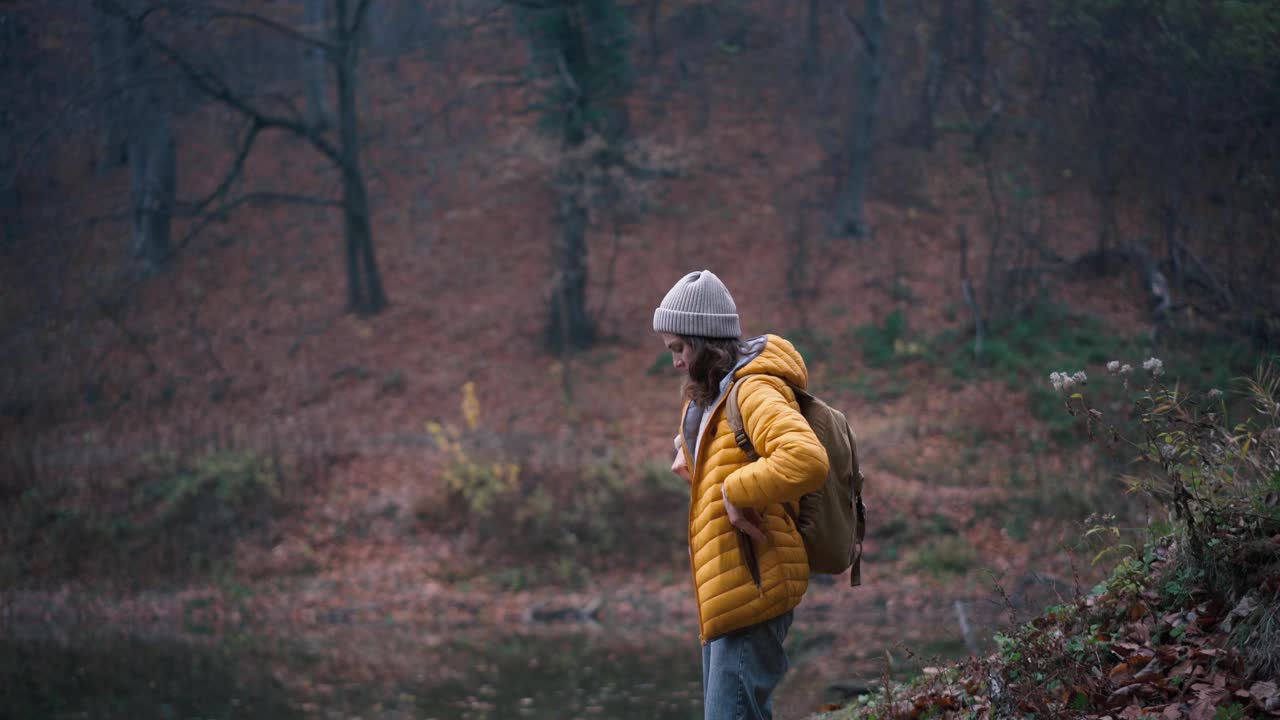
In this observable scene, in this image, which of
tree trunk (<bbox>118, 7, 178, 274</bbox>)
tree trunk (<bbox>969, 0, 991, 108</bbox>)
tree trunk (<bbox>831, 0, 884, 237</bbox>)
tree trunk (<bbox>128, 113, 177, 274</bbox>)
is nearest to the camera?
tree trunk (<bbox>118, 7, 178, 274</bbox>)

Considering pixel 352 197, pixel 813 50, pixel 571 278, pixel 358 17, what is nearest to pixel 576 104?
pixel 571 278

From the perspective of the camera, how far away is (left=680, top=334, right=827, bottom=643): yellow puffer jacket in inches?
133

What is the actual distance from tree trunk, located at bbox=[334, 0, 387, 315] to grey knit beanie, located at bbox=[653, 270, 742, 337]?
1797 cm

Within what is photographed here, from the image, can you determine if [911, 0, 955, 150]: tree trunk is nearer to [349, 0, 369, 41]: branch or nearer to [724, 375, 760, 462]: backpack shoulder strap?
[349, 0, 369, 41]: branch

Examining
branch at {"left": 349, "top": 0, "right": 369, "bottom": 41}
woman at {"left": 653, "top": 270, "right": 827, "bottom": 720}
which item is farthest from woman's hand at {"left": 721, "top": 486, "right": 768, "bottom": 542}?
branch at {"left": 349, "top": 0, "right": 369, "bottom": 41}

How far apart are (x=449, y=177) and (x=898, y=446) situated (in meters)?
15.1

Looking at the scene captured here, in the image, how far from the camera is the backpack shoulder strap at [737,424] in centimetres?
358

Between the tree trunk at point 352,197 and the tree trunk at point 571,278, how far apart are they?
3.98 m

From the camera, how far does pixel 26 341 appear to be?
51.8 feet

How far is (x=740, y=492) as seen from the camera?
11.2ft

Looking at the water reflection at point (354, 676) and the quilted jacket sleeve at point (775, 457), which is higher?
the quilted jacket sleeve at point (775, 457)

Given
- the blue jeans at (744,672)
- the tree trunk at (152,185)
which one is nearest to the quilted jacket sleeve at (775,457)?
the blue jeans at (744,672)

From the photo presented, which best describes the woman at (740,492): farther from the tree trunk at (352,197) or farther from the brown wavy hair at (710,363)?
the tree trunk at (352,197)

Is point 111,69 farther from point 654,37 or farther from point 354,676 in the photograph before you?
point 654,37
